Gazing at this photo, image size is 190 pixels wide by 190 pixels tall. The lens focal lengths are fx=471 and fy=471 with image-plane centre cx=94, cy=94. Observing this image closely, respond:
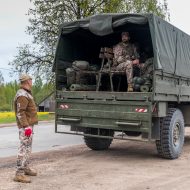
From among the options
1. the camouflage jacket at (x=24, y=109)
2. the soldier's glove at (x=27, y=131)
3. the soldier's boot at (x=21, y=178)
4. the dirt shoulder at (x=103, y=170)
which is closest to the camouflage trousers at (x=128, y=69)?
the dirt shoulder at (x=103, y=170)

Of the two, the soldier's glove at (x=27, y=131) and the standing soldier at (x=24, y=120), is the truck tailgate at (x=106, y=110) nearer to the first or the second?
the standing soldier at (x=24, y=120)

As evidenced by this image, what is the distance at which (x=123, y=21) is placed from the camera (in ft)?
32.7

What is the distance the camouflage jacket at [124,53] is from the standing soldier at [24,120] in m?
3.12

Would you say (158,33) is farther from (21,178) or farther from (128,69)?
(21,178)

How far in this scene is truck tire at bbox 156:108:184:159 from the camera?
9.79 metres

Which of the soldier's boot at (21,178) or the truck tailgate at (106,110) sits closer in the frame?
the soldier's boot at (21,178)

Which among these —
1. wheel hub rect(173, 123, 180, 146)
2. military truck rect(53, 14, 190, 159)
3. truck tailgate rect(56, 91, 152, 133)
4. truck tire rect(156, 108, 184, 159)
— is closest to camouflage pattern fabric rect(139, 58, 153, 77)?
military truck rect(53, 14, 190, 159)

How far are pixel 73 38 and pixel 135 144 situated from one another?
3411mm

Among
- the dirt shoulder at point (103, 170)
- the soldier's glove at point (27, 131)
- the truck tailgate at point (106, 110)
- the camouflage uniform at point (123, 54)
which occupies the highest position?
the camouflage uniform at point (123, 54)

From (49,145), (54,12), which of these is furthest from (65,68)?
(54,12)

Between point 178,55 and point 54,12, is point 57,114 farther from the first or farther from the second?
point 54,12

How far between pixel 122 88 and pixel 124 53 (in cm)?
109

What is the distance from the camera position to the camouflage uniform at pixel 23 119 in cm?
771

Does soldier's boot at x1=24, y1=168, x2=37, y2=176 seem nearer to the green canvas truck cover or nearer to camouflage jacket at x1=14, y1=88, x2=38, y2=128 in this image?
camouflage jacket at x1=14, y1=88, x2=38, y2=128
